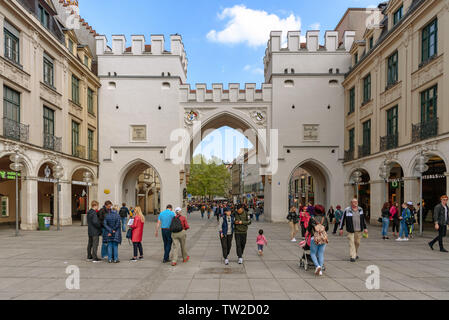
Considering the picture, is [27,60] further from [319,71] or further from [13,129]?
[319,71]

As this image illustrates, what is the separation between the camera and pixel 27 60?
1717cm

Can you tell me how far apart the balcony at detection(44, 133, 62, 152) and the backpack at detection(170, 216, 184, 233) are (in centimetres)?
1383

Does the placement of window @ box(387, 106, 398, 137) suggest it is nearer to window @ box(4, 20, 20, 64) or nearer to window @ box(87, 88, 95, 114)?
window @ box(4, 20, 20, 64)

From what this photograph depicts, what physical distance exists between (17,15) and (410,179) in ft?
72.9

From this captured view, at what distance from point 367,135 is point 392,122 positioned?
307cm

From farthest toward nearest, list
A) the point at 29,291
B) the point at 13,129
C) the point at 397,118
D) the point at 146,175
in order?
the point at 146,175 < the point at 397,118 < the point at 13,129 < the point at 29,291

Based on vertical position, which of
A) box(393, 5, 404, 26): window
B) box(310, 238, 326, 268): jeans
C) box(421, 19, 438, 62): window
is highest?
box(393, 5, 404, 26): window

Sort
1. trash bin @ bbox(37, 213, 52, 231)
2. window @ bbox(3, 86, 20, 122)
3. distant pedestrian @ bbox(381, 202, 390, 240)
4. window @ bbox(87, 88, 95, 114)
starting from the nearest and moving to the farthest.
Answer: distant pedestrian @ bbox(381, 202, 390, 240), window @ bbox(3, 86, 20, 122), trash bin @ bbox(37, 213, 52, 231), window @ bbox(87, 88, 95, 114)

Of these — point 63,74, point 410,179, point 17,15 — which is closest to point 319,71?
point 410,179

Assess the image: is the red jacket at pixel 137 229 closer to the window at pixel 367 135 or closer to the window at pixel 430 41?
the window at pixel 430 41

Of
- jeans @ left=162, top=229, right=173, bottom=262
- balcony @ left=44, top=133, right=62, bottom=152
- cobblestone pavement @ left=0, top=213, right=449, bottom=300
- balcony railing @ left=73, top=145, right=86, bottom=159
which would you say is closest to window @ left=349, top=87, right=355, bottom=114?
cobblestone pavement @ left=0, top=213, right=449, bottom=300

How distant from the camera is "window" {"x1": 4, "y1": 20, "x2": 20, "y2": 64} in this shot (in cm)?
1576

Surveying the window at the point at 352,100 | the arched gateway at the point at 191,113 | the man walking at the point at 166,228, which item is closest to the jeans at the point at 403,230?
the man walking at the point at 166,228

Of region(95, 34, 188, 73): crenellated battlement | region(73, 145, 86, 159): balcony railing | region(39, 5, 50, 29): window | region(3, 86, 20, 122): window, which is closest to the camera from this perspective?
region(3, 86, 20, 122): window
